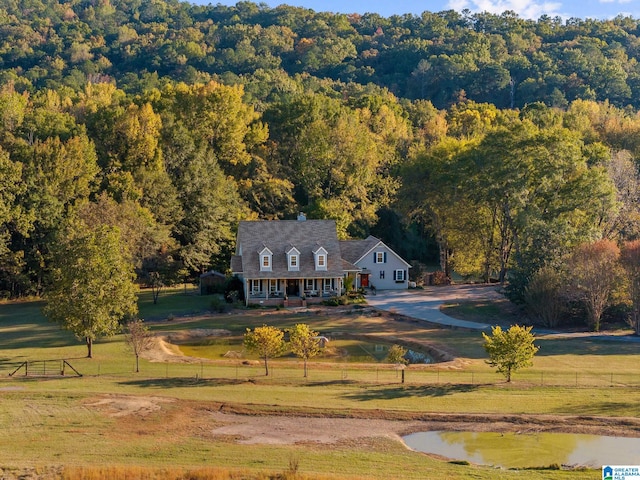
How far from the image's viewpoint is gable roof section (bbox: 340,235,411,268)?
6700 centimetres

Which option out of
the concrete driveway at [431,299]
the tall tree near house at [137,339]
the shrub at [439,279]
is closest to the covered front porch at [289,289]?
the concrete driveway at [431,299]

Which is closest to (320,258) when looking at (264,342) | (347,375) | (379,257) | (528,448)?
(379,257)

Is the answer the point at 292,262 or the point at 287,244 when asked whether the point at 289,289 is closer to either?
the point at 292,262

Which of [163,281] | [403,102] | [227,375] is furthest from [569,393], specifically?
[403,102]

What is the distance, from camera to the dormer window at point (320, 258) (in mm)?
62562

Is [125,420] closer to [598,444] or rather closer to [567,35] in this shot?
[598,444]

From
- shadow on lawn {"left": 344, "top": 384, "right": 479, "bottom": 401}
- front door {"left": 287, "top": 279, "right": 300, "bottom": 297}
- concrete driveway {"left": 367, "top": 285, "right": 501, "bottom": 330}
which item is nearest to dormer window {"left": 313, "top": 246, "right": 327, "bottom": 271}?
front door {"left": 287, "top": 279, "right": 300, "bottom": 297}

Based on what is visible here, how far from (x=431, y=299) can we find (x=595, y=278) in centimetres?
1493

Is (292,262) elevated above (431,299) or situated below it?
above

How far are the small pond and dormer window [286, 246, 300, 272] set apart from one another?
3289 cm

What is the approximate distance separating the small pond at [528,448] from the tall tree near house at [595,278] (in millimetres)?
22578

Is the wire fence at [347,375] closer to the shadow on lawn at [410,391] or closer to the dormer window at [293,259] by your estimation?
the shadow on lawn at [410,391]

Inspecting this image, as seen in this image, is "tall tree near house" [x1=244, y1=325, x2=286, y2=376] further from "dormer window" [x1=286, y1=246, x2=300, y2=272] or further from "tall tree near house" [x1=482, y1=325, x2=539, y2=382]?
"dormer window" [x1=286, y1=246, x2=300, y2=272]

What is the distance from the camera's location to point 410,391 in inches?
1410
